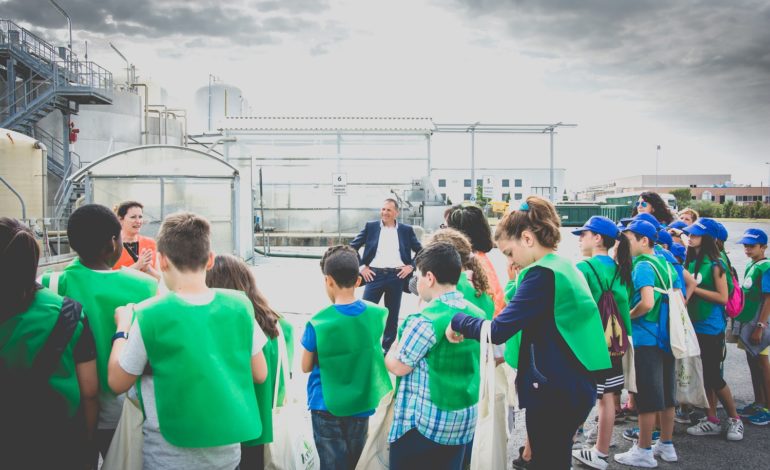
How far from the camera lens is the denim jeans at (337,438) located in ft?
9.98

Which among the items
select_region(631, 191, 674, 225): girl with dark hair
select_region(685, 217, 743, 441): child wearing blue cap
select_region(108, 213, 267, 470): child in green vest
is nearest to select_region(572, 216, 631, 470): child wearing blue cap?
select_region(685, 217, 743, 441): child wearing blue cap

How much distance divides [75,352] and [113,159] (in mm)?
14898

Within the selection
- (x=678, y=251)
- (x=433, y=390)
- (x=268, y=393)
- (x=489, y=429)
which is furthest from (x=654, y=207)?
(x=268, y=393)

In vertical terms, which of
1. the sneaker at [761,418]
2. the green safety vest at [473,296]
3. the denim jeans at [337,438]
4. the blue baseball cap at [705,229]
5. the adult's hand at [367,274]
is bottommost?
the sneaker at [761,418]

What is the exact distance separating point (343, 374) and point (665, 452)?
2964mm

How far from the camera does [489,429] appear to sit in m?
2.79

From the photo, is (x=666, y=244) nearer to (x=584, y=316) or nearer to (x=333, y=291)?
(x=584, y=316)

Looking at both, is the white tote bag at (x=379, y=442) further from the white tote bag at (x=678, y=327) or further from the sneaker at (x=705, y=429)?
the sneaker at (x=705, y=429)

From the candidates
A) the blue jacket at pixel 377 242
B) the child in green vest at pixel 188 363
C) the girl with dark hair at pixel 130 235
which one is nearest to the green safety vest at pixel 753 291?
the blue jacket at pixel 377 242

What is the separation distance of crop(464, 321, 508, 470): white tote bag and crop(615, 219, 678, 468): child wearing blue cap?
193cm

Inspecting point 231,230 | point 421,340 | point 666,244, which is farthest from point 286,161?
point 421,340

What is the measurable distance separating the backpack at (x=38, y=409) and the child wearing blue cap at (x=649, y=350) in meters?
3.78

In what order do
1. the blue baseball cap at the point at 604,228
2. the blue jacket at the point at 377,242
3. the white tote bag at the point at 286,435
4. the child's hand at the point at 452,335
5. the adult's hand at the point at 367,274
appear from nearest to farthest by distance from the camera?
the child's hand at the point at 452,335 < the white tote bag at the point at 286,435 < the blue baseball cap at the point at 604,228 < the adult's hand at the point at 367,274 < the blue jacket at the point at 377,242

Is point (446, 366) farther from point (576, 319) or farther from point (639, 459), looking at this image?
point (639, 459)
